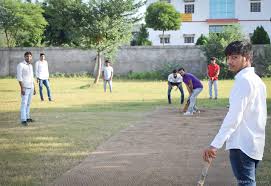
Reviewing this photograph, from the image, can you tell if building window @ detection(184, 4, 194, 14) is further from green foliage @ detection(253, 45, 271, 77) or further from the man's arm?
the man's arm

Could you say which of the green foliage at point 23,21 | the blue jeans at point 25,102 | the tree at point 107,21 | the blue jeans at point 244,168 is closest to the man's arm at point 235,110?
the blue jeans at point 244,168

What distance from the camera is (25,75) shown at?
1155 cm

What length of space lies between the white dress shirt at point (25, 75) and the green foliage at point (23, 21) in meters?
30.2

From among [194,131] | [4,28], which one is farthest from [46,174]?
[4,28]

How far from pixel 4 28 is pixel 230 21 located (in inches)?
899

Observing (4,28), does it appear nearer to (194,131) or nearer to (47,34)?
(47,34)

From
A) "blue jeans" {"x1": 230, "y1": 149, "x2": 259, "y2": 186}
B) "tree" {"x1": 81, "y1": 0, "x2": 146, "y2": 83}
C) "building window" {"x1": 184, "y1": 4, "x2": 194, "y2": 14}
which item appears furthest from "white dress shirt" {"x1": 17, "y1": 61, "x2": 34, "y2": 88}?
"building window" {"x1": 184, "y1": 4, "x2": 194, "y2": 14}

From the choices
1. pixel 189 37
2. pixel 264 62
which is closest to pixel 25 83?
pixel 264 62

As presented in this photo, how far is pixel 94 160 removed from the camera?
294 inches

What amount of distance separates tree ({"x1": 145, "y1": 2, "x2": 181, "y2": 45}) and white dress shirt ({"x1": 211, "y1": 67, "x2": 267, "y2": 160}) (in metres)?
41.4

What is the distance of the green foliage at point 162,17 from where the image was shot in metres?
45.0

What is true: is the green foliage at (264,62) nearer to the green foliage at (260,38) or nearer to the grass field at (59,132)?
the green foliage at (260,38)

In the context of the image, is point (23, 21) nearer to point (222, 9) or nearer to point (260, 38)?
point (260, 38)

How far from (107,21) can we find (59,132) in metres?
16.6
